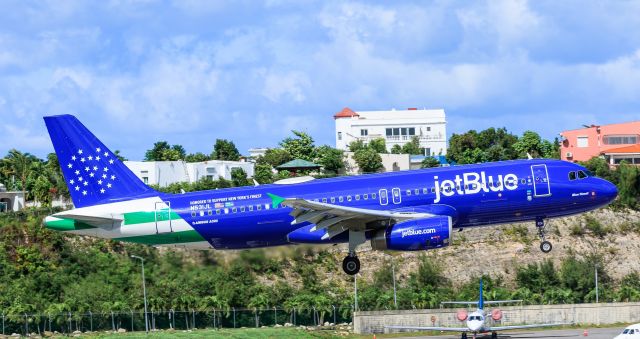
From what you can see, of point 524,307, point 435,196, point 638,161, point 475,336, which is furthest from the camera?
point 638,161

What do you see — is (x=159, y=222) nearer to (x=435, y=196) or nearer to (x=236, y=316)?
(x=435, y=196)

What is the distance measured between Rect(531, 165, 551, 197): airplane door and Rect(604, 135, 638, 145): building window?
120 meters

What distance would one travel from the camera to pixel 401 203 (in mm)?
62938

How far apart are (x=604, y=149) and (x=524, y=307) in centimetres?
7499

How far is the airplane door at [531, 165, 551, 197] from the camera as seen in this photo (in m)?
63.1

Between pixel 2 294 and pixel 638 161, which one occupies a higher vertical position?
pixel 638 161

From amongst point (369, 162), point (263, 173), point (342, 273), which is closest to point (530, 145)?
point (369, 162)

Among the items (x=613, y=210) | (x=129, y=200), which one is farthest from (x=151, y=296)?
(x=613, y=210)

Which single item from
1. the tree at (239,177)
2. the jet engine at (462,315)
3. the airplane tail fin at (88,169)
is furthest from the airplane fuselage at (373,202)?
Answer: the tree at (239,177)

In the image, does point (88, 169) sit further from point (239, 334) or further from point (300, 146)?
point (300, 146)

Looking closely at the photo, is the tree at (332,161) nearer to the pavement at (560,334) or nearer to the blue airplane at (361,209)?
the pavement at (560,334)

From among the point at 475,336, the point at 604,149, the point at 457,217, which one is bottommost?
the point at 475,336

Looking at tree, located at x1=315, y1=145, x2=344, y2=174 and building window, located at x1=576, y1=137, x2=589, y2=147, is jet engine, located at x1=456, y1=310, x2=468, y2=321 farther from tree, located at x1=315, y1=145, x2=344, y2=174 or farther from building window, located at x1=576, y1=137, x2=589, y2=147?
building window, located at x1=576, y1=137, x2=589, y2=147

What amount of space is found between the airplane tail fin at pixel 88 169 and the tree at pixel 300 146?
11627cm
